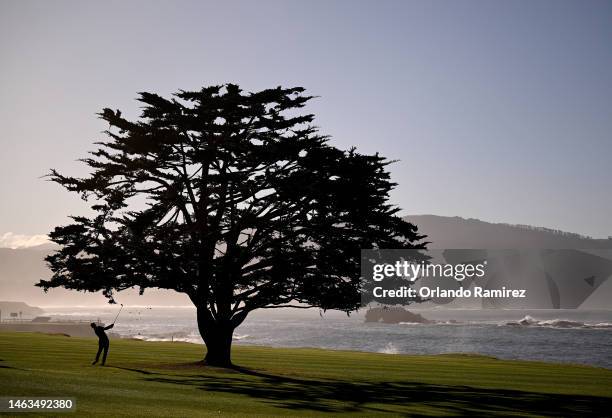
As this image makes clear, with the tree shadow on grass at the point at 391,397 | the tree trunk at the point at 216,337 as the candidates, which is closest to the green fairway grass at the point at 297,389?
the tree shadow on grass at the point at 391,397

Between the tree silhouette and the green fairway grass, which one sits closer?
the green fairway grass

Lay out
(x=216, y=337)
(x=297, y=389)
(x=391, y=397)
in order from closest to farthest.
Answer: (x=391, y=397)
(x=297, y=389)
(x=216, y=337)

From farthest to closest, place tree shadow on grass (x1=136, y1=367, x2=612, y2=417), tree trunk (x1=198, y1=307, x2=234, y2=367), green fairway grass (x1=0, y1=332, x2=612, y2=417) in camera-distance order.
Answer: tree trunk (x1=198, y1=307, x2=234, y2=367) → tree shadow on grass (x1=136, y1=367, x2=612, y2=417) → green fairway grass (x1=0, y1=332, x2=612, y2=417)

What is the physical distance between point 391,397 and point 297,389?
3.51 meters

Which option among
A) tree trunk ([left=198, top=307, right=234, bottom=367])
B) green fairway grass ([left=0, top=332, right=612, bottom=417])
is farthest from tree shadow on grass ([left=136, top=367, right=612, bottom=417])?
tree trunk ([left=198, top=307, right=234, bottom=367])

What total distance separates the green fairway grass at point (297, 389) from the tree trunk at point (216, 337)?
1.11 meters

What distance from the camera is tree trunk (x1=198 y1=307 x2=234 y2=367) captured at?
113 feet

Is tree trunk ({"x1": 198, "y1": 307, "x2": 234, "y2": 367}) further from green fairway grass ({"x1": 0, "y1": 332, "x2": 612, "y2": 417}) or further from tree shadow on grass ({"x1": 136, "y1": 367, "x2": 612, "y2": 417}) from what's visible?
tree shadow on grass ({"x1": 136, "y1": 367, "x2": 612, "y2": 417})

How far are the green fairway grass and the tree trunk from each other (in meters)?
1.11

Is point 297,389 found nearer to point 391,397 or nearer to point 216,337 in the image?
point 391,397

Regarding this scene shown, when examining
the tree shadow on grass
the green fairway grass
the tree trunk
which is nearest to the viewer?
the green fairway grass

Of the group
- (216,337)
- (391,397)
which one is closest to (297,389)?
(391,397)

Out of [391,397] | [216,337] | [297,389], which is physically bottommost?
[391,397]

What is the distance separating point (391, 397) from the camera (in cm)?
2508
